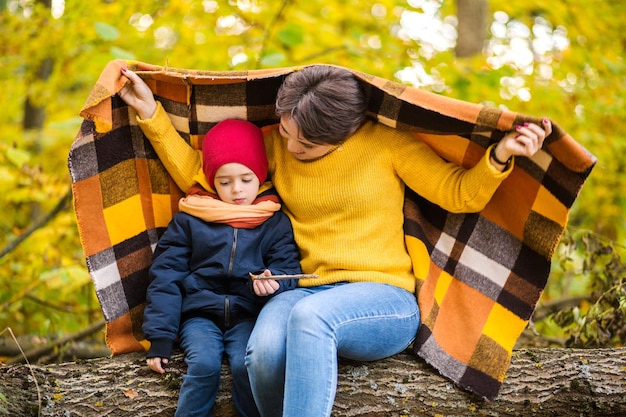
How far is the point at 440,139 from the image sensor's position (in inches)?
92.0

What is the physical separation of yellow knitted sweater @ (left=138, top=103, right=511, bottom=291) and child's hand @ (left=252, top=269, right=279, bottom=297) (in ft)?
0.58

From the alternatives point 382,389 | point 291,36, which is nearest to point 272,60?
point 291,36

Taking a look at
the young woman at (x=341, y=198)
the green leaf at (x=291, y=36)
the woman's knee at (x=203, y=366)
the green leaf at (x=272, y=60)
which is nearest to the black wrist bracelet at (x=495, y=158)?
the young woman at (x=341, y=198)

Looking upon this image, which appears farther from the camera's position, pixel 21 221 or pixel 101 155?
pixel 21 221

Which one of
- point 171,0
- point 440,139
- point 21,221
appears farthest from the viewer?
point 21,221

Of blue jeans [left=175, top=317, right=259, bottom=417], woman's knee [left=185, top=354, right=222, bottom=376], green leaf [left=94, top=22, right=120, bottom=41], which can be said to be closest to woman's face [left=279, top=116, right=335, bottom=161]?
blue jeans [left=175, top=317, right=259, bottom=417]

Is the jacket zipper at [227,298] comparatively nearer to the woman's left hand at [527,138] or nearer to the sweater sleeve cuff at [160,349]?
the sweater sleeve cuff at [160,349]

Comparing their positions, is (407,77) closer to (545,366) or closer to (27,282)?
(545,366)

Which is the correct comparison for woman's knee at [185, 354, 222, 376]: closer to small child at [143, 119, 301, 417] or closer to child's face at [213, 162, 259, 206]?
small child at [143, 119, 301, 417]

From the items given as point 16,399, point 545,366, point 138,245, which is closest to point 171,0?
point 138,245

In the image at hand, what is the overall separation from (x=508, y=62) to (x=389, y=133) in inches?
78.7

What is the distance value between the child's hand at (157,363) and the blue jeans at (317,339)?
0.35 metres

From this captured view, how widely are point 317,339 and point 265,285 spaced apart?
0.37m

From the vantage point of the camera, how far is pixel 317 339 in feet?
6.31
